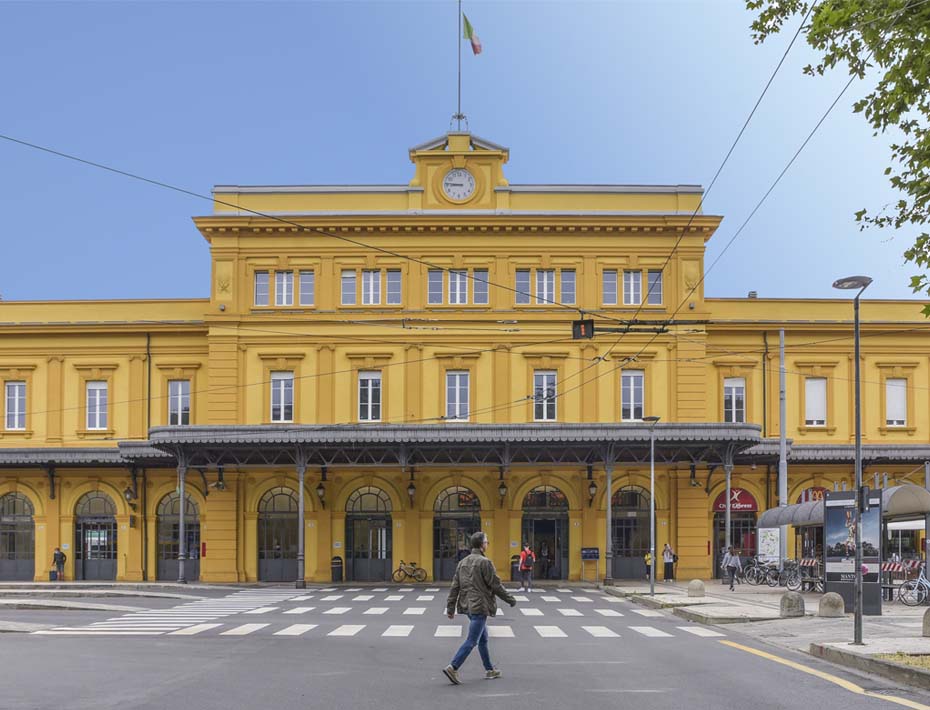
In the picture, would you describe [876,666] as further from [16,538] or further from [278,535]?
[16,538]

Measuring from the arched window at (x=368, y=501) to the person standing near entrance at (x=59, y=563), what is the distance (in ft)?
37.3

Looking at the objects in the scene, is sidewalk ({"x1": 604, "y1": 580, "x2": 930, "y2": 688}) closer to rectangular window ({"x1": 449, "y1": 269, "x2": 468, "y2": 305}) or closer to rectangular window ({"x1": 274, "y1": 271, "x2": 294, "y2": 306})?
rectangular window ({"x1": 449, "y1": 269, "x2": 468, "y2": 305})

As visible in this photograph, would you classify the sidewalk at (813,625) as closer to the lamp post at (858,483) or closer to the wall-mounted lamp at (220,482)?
the lamp post at (858,483)

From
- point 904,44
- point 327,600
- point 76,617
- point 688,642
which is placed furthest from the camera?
point 327,600

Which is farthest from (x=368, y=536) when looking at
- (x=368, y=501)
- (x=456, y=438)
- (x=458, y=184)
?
(x=458, y=184)

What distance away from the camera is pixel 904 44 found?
47.8 ft

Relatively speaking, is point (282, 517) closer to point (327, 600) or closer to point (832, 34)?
point (327, 600)

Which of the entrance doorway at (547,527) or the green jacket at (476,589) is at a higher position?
the green jacket at (476,589)

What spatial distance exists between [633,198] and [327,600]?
2228cm

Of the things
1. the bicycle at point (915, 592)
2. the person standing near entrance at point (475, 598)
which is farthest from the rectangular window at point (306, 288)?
the person standing near entrance at point (475, 598)

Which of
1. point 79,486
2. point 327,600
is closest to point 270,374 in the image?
point 79,486

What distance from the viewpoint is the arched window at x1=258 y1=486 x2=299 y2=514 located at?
159 ft

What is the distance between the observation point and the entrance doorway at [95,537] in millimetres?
49312

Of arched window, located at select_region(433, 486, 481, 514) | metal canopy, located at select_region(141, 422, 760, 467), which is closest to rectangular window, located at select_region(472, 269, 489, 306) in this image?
metal canopy, located at select_region(141, 422, 760, 467)
